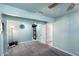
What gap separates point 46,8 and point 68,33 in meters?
0.64

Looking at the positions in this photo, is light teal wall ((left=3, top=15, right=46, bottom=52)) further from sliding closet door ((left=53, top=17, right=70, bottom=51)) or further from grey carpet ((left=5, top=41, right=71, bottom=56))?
sliding closet door ((left=53, top=17, right=70, bottom=51))

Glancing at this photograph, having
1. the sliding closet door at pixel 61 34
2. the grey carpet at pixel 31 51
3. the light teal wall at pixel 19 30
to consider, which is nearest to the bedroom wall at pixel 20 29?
the light teal wall at pixel 19 30

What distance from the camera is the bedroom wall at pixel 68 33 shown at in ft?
5.00

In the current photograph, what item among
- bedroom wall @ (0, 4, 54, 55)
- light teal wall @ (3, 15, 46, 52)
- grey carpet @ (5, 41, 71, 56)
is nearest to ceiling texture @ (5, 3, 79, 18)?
bedroom wall @ (0, 4, 54, 55)

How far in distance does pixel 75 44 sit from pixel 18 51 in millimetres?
1073

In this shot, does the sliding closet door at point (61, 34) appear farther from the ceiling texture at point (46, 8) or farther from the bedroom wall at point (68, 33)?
the ceiling texture at point (46, 8)

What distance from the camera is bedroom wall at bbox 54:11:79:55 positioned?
5.00 feet

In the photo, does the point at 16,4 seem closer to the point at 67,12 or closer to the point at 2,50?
the point at 2,50

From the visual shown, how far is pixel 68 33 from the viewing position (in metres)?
1.59

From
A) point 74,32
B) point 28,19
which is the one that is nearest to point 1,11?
point 28,19

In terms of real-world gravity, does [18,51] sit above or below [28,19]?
below

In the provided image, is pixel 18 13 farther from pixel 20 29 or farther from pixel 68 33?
pixel 68 33

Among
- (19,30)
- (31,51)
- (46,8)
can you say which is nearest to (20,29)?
(19,30)

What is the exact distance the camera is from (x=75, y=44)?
1531mm
